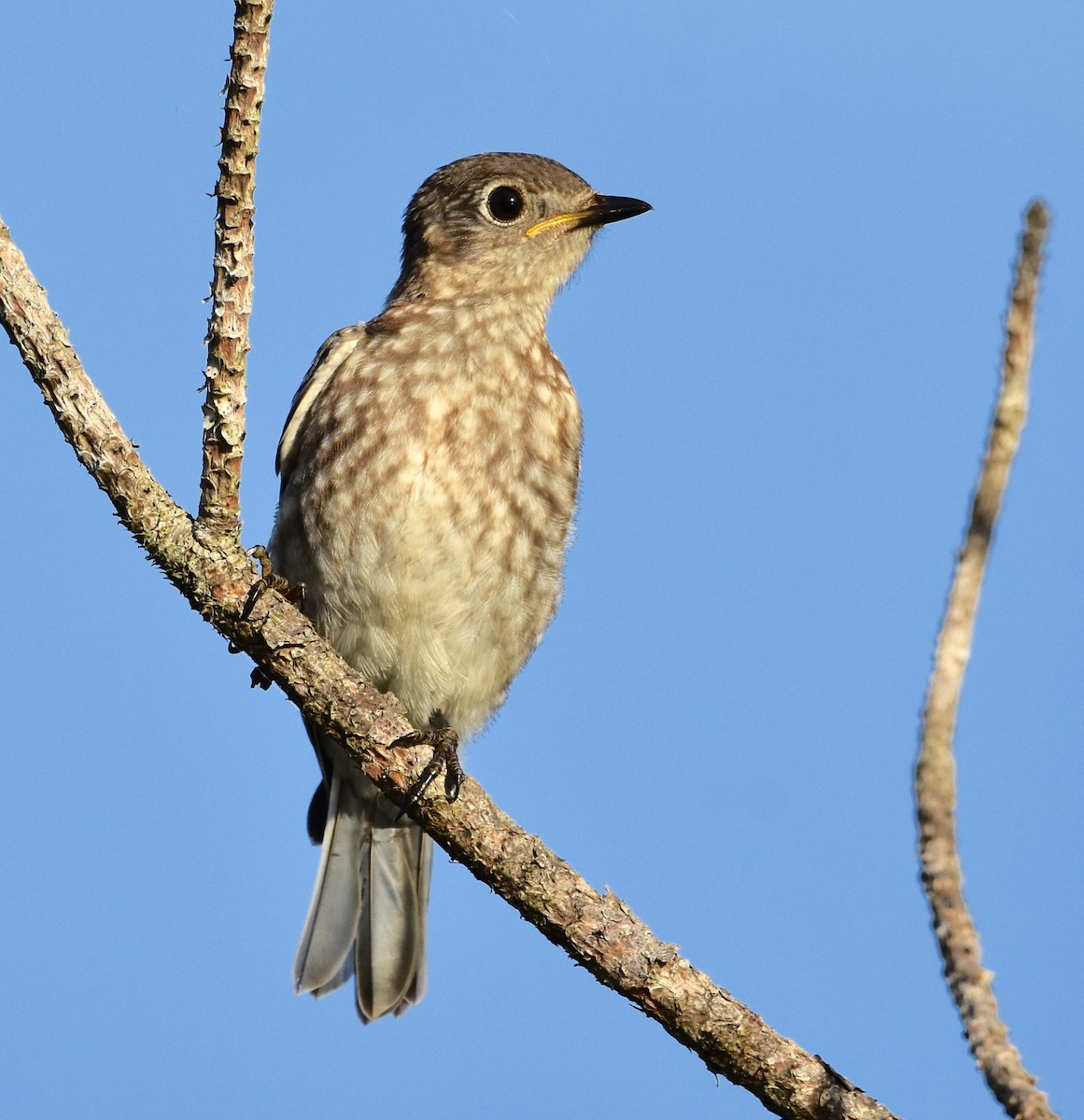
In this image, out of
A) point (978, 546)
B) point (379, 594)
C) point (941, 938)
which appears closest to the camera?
point (978, 546)

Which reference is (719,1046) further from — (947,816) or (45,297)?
(45,297)

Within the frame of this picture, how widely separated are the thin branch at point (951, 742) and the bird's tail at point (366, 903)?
3.88 meters

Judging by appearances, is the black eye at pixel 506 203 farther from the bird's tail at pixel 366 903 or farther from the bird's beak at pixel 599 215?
the bird's tail at pixel 366 903

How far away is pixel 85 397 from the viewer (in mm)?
4277

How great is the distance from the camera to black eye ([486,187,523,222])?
7.29 meters

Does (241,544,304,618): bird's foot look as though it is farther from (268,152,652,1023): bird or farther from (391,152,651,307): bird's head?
(391,152,651,307): bird's head

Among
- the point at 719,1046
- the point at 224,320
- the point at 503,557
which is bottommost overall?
the point at 719,1046

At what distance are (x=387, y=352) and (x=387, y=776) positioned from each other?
2.41 m

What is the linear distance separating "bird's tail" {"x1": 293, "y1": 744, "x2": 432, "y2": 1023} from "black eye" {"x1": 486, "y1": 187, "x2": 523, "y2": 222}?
2.75m

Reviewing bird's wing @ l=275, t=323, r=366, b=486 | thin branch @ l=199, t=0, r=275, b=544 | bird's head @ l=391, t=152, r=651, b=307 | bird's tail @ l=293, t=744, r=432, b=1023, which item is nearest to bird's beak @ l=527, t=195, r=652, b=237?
bird's head @ l=391, t=152, r=651, b=307

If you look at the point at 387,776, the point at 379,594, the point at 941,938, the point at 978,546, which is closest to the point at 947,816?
the point at 941,938

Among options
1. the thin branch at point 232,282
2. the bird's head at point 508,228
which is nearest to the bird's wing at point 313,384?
the bird's head at point 508,228

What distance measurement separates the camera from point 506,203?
24.0ft

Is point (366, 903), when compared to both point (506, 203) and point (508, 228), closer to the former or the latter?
point (508, 228)
